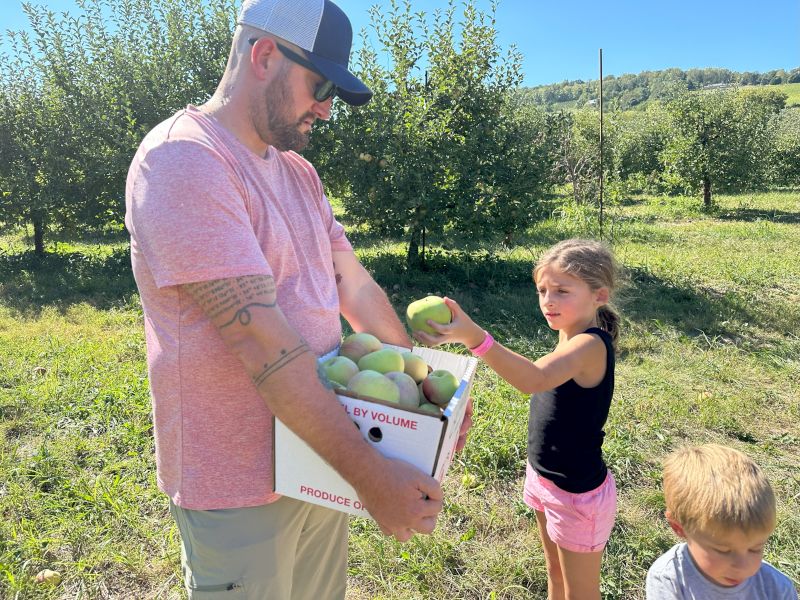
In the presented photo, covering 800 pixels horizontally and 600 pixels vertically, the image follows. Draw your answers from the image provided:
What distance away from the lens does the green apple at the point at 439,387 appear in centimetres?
156

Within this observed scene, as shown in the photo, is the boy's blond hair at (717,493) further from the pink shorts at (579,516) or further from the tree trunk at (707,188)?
the tree trunk at (707,188)

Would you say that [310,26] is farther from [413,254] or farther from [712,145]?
[712,145]

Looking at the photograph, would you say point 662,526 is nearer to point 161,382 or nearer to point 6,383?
point 161,382

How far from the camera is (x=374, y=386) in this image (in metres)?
1.42

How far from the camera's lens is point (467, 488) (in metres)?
3.40

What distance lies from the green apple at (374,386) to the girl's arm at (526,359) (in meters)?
0.47

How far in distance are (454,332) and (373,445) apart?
65cm

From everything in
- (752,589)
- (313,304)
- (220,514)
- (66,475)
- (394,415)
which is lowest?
(66,475)

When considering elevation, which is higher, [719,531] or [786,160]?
[786,160]

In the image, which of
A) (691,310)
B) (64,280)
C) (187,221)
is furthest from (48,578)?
(64,280)

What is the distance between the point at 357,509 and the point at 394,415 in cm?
26

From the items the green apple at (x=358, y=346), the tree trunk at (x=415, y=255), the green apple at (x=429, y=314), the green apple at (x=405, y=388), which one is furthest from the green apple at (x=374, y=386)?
A: the tree trunk at (x=415, y=255)

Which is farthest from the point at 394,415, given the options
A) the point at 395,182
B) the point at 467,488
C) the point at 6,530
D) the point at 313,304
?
the point at 395,182

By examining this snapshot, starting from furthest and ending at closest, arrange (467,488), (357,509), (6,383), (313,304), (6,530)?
1. (6,383)
2. (467,488)
3. (6,530)
4. (313,304)
5. (357,509)
